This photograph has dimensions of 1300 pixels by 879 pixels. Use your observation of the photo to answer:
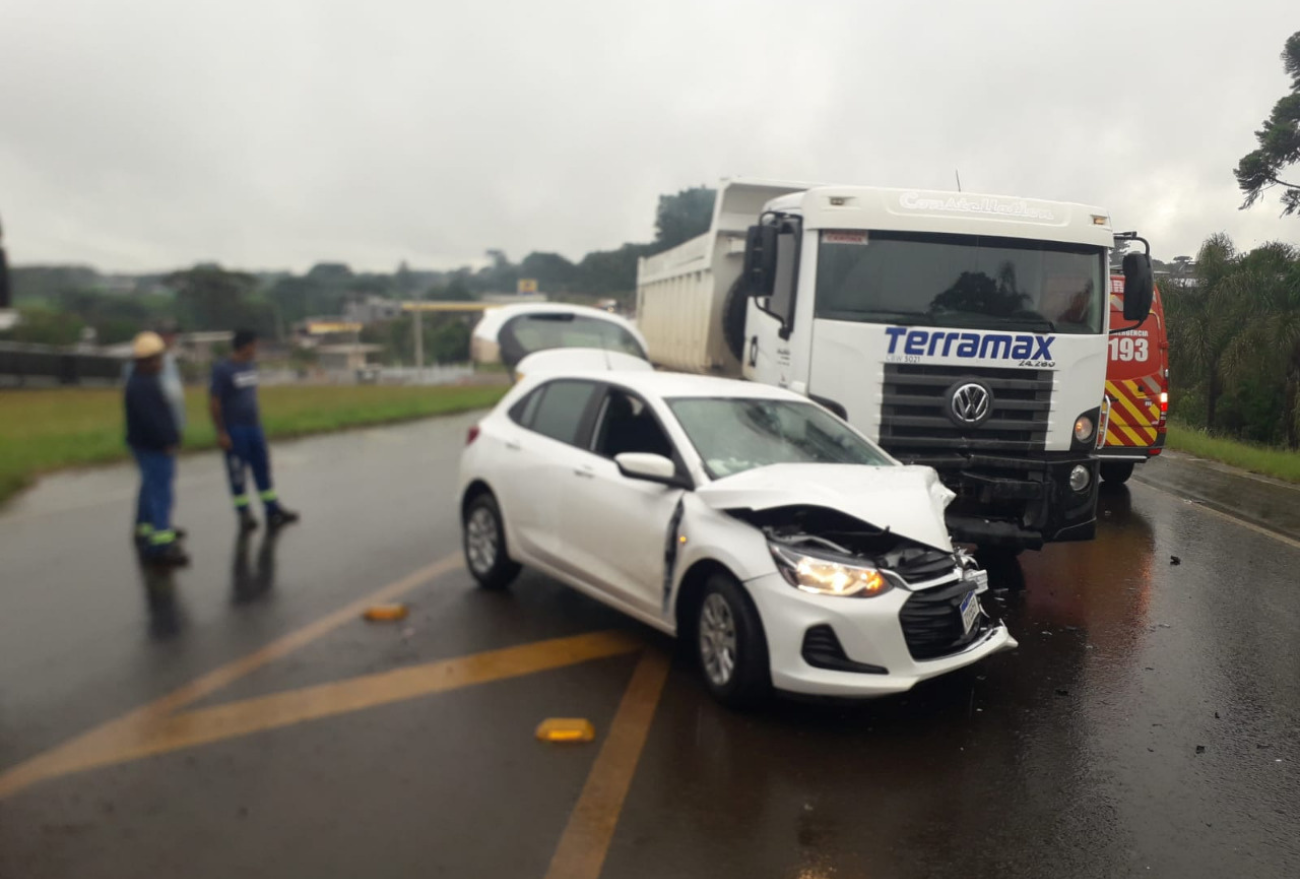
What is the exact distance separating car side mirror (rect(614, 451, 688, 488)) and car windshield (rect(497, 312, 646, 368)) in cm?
818

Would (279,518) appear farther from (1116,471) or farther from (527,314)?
(1116,471)

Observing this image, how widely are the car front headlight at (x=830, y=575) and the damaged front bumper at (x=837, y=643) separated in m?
0.03

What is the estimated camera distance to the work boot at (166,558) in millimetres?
7664

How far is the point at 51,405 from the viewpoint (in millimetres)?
10469

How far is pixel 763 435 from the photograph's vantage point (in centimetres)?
585

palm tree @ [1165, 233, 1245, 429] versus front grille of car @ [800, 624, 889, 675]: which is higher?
palm tree @ [1165, 233, 1245, 429]

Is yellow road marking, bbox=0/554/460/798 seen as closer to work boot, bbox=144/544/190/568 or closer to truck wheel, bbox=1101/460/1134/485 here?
work boot, bbox=144/544/190/568

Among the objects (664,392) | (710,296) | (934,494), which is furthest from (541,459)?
(710,296)

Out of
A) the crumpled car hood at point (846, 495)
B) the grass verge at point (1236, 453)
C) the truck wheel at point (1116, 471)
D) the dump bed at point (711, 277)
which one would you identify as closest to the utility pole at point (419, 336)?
the dump bed at point (711, 277)

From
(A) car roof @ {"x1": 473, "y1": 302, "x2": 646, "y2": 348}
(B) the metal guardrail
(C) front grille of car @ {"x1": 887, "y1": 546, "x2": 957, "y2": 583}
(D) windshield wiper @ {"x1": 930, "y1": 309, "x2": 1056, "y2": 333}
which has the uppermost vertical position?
(D) windshield wiper @ {"x1": 930, "y1": 309, "x2": 1056, "y2": 333}

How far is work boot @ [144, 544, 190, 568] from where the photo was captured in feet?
25.1

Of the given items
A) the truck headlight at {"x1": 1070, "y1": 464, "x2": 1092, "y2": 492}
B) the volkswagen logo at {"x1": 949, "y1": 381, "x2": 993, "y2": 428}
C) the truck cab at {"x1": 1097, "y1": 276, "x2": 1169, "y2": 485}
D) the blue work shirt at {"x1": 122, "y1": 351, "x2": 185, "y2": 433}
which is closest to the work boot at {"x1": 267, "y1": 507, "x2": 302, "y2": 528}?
the blue work shirt at {"x1": 122, "y1": 351, "x2": 185, "y2": 433}

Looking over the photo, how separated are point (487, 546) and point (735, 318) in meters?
4.96

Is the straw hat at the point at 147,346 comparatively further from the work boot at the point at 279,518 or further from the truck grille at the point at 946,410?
the truck grille at the point at 946,410
